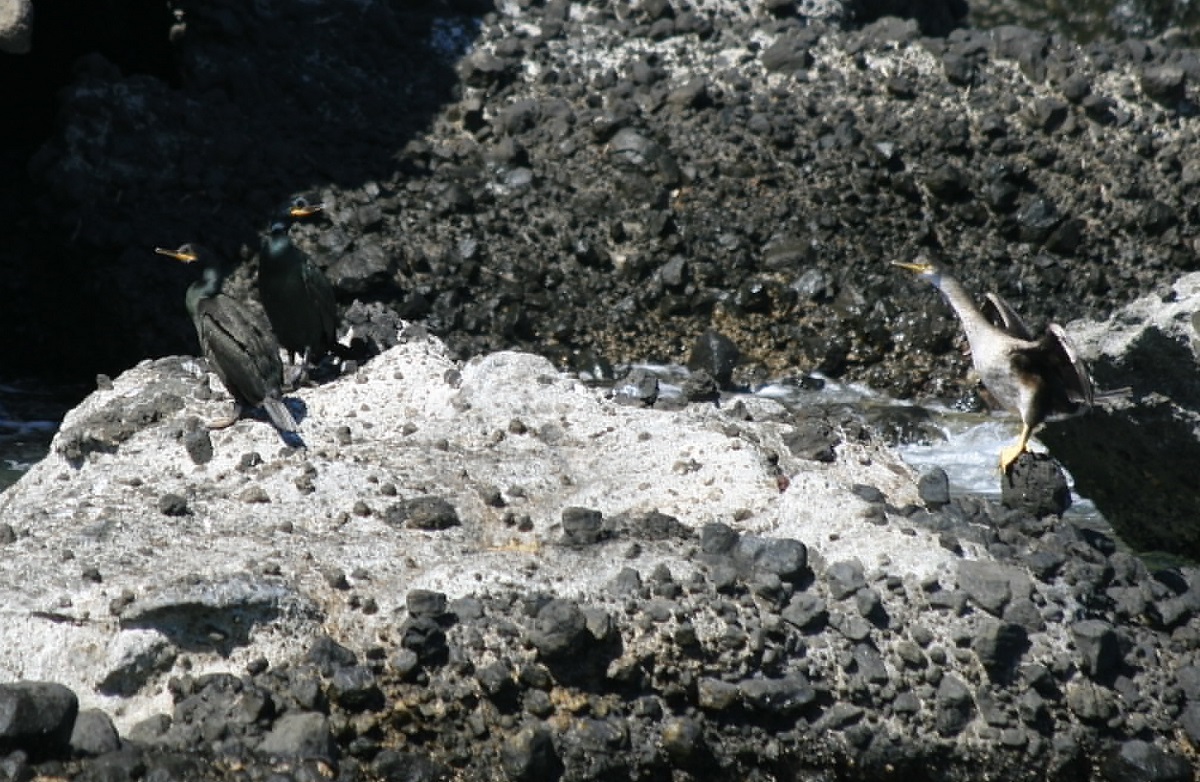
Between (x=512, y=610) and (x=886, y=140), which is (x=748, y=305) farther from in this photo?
(x=512, y=610)

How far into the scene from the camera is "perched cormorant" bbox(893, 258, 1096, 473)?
22.2 ft

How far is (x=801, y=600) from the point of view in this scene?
5.93m

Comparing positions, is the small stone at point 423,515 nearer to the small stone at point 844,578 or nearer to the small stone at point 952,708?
the small stone at point 844,578

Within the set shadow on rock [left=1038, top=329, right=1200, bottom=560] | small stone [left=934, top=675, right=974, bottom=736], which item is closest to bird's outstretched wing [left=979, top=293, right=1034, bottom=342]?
shadow on rock [left=1038, top=329, right=1200, bottom=560]

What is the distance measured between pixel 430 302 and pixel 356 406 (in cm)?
532

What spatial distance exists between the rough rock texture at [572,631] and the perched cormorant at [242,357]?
0.29 m

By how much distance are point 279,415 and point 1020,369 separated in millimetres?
3011

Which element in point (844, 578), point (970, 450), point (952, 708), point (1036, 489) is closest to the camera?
point (952, 708)

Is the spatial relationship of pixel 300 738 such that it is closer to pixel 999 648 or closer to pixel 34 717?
pixel 34 717

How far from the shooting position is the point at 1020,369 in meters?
6.86

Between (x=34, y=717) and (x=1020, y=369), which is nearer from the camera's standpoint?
(x=34, y=717)

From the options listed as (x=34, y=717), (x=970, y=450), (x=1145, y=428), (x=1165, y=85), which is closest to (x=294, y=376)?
(x=34, y=717)

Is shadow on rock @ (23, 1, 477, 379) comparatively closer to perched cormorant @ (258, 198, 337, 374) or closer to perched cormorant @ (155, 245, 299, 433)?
perched cormorant @ (258, 198, 337, 374)

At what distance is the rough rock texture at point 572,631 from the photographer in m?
5.55
